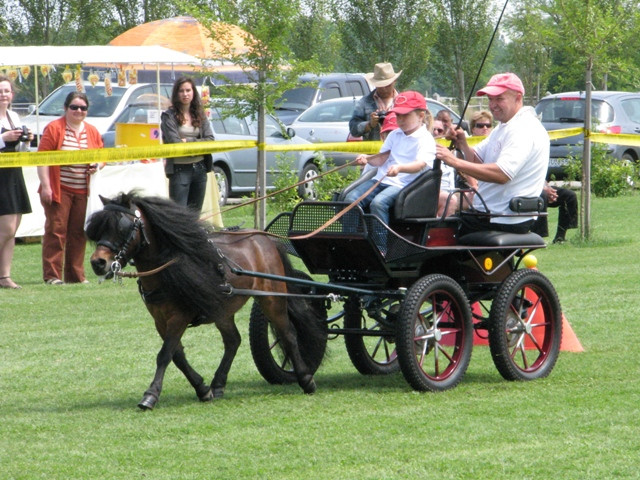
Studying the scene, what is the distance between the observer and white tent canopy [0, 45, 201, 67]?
56.2 ft

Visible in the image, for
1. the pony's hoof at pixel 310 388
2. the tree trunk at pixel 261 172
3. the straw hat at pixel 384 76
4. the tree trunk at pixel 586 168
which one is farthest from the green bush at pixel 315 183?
the pony's hoof at pixel 310 388

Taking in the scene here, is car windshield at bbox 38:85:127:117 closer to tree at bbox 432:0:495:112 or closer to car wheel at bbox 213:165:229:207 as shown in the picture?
car wheel at bbox 213:165:229:207

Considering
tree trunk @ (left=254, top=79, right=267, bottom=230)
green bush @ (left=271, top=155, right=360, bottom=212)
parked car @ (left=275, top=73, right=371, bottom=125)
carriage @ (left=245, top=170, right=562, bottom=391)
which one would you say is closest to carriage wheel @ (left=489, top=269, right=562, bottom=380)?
carriage @ (left=245, top=170, right=562, bottom=391)

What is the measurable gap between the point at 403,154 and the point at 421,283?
3.20 feet

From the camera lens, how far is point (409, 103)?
748 centimetres

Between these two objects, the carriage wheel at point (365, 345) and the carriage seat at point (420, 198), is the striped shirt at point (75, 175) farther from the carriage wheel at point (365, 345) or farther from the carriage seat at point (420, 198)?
the carriage seat at point (420, 198)

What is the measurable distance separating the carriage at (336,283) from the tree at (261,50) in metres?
4.94

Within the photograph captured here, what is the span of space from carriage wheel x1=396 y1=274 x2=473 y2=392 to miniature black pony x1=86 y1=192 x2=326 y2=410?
2.27 ft

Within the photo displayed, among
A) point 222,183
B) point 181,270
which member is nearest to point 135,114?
point 222,183

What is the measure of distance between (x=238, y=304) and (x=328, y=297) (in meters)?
0.58

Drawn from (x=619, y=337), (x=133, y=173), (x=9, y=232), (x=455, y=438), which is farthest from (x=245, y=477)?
(x=133, y=173)

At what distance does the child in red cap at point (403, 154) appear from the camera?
730 cm

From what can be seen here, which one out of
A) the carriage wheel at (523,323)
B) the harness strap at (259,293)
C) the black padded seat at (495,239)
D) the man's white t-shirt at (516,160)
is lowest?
the carriage wheel at (523,323)

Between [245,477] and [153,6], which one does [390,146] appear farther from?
[153,6]
